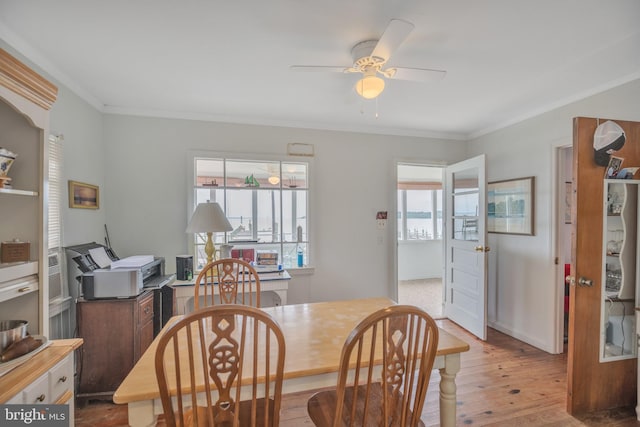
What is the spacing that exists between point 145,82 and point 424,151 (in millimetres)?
3230

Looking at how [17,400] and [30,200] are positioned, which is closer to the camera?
[17,400]

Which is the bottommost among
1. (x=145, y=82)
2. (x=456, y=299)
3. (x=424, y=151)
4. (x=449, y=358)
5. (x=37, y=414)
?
(x=456, y=299)

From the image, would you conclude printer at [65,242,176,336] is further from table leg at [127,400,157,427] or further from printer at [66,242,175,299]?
table leg at [127,400,157,427]

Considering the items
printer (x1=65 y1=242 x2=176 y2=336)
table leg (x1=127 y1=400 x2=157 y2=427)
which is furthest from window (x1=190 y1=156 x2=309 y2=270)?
table leg (x1=127 y1=400 x2=157 y2=427)

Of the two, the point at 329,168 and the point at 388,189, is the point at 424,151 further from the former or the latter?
the point at 329,168

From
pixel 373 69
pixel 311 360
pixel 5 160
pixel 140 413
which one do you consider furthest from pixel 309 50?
pixel 140 413

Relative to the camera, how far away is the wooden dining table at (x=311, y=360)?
101cm

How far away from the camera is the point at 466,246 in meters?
3.39

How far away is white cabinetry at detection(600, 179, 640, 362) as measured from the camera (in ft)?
6.58

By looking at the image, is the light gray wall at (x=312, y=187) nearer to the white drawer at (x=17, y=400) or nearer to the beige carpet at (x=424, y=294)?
the beige carpet at (x=424, y=294)

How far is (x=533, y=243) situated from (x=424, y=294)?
7.53 ft

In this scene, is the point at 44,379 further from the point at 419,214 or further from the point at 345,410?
the point at 419,214

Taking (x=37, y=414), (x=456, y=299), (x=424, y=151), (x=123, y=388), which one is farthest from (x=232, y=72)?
(x=456, y=299)

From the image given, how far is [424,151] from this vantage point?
383cm
